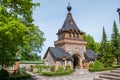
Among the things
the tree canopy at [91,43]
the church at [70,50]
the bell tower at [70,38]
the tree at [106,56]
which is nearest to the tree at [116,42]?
the tree at [106,56]

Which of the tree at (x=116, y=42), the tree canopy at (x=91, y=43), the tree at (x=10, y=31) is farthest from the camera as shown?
the tree canopy at (x=91, y=43)

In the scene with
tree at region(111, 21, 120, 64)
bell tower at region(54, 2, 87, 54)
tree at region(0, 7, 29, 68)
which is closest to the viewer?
tree at region(0, 7, 29, 68)

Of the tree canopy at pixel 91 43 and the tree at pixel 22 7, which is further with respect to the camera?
the tree canopy at pixel 91 43

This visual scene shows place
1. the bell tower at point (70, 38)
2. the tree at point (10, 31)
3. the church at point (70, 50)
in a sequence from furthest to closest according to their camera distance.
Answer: the bell tower at point (70, 38) < the church at point (70, 50) < the tree at point (10, 31)

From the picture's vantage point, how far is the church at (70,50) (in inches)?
2010

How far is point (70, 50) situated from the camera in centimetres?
5322

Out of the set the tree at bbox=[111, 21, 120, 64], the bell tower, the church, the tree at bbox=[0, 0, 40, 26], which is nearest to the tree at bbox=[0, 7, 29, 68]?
the tree at bbox=[0, 0, 40, 26]

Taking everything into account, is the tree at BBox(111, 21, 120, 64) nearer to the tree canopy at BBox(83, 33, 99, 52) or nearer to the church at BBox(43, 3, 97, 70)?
the church at BBox(43, 3, 97, 70)

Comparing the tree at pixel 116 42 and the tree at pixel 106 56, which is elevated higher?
the tree at pixel 116 42

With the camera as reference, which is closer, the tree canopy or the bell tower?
the bell tower

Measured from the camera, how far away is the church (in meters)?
51.1

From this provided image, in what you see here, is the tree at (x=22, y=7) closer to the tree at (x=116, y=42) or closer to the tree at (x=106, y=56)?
the tree at (x=106, y=56)

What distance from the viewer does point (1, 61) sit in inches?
932

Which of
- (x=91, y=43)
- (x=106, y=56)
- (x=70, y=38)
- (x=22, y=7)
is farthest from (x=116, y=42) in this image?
(x=22, y=7)
